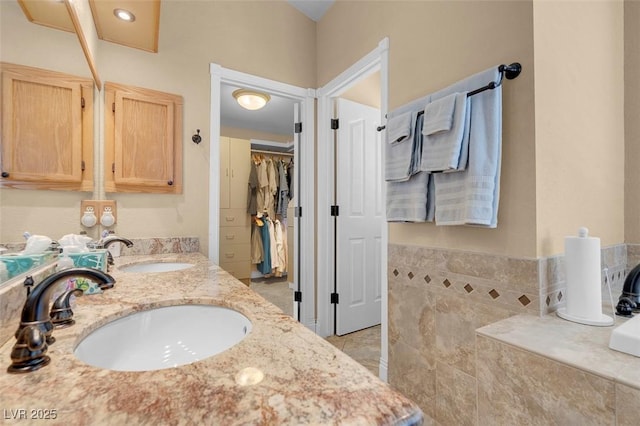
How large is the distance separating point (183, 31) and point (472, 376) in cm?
259

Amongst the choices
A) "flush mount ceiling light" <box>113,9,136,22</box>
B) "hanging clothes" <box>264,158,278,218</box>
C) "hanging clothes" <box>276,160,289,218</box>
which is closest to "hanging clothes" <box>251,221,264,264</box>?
"hanging clothes" <box>264,158,278,218</box>

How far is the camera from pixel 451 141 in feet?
4.01

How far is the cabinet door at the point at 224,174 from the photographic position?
12.3 feet

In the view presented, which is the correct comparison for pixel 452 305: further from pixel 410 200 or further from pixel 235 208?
pixel 235 208

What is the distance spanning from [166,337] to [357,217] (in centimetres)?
196

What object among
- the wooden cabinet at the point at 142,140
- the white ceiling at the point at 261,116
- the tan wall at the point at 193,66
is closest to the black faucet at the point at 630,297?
the tan wall at the point at 193,66

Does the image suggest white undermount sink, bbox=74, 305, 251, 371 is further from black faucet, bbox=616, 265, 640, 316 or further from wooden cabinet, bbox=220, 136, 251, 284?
wooden cabinet, bbox=220, 136, 251, 284

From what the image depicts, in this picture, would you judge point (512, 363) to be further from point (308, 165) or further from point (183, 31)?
point (183, 31)

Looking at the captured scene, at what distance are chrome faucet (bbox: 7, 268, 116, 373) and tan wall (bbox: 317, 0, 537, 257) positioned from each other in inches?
53.7

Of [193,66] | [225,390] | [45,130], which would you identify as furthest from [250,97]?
[225,390]

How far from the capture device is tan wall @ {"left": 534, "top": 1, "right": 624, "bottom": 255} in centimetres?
112

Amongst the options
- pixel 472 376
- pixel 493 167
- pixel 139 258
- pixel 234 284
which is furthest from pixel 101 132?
pixel 472 376

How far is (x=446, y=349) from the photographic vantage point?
4.41 feet

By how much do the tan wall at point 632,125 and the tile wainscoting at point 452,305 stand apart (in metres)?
0.15
